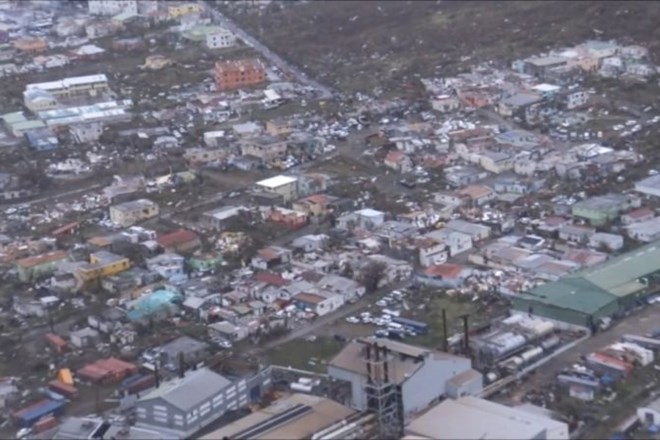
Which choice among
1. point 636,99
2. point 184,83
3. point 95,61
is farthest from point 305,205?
point 95,61

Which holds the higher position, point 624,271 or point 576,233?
point 624,271

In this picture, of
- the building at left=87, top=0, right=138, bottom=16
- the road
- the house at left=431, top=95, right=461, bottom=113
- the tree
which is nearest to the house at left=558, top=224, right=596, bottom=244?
the tree

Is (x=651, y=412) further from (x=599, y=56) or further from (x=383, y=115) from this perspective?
(x=599, y=56)

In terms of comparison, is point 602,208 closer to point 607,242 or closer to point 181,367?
point 607,242

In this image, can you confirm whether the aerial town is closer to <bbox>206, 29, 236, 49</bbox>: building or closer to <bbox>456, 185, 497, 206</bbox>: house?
<bbox>456, 185, 497, 206</bbox>: house

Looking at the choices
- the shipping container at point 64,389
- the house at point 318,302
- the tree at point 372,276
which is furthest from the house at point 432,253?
the shipping container at point 64,389

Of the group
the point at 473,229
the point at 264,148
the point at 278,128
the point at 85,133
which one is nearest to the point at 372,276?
the point at 473,229
